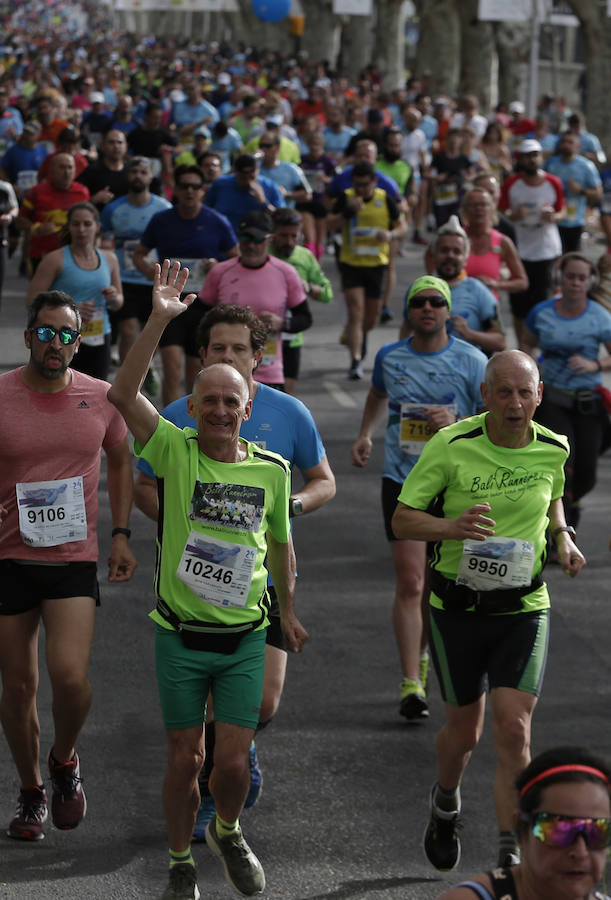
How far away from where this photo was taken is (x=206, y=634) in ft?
17.6

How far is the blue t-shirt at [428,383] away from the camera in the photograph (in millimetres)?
7512

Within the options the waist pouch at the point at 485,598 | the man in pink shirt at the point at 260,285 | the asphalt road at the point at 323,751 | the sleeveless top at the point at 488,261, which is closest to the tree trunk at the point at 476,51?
the sleeveless top at the point at 488,261

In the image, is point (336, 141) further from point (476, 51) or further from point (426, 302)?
point (476, 51)

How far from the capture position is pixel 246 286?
10.1 metres

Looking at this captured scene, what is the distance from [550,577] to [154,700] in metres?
2.99

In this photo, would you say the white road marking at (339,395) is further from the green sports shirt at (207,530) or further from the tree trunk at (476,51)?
the tree trunk at (476,51)

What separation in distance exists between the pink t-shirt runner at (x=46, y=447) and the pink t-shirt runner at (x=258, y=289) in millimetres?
3995

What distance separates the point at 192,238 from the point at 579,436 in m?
3.53

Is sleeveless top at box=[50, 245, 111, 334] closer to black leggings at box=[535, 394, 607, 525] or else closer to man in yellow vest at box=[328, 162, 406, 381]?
black leggings at box=[535, 394, 607, 525]

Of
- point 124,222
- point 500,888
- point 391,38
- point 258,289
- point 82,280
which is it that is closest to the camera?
point 500,888

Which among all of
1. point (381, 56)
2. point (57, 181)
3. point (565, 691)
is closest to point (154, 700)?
point (565, 691)

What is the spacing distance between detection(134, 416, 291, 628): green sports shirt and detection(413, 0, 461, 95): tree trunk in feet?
147

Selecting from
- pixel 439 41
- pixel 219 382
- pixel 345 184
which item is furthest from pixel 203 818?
pixel 439 41

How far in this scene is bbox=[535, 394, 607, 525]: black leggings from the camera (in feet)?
30.6
